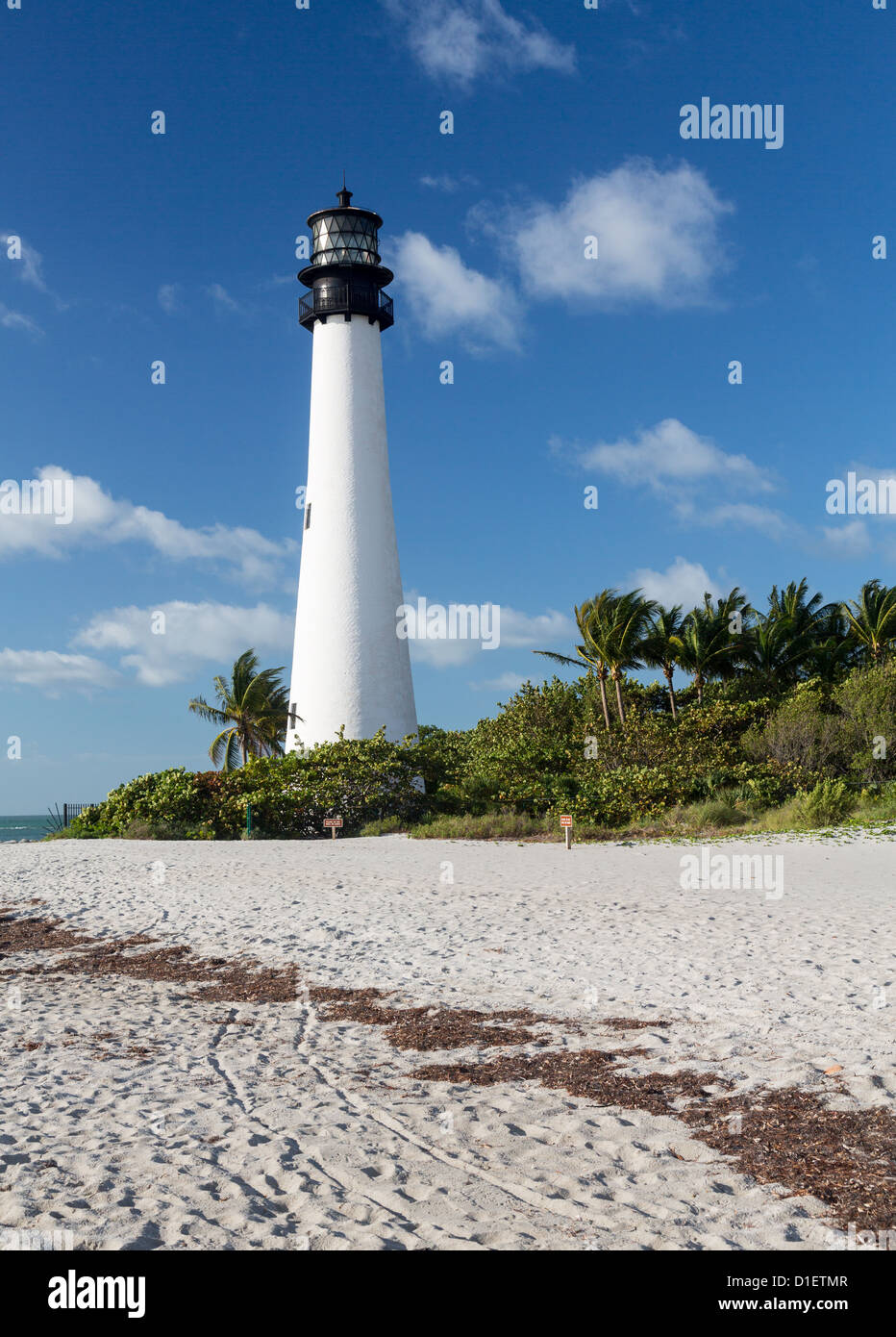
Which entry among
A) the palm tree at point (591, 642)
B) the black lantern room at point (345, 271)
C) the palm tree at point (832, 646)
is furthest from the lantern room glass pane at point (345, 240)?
the palm tree at point (832, 646)

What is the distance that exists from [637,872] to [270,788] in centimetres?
1175

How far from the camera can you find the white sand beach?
419 centimetres

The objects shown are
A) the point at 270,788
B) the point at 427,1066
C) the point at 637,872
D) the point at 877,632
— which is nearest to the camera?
the point at 427,1066

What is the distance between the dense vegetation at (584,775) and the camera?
23969 millimetres

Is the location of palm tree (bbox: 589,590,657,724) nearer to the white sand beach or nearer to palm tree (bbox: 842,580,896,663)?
palm tree (bbox: 842,580,896,663)

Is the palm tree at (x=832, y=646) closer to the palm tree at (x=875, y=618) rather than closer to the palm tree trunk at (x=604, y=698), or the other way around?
the palm tree at (x=875, y=618)

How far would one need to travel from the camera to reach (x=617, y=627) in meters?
31.6

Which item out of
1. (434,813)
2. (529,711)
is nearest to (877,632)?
(529,711)

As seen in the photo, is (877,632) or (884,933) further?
(877,632)

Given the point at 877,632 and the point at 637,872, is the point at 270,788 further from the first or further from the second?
the point at 877,632

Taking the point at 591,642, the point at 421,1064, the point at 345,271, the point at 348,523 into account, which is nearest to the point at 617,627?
the point at 591,642

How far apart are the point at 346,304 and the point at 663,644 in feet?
56.4
